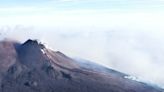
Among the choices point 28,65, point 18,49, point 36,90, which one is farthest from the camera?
point 18,49

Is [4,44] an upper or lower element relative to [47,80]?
upper

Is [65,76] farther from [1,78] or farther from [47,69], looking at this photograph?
[1,78]

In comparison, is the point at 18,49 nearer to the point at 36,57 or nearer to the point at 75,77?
the point at 36,57

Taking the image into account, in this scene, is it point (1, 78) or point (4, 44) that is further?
point (4, 44)

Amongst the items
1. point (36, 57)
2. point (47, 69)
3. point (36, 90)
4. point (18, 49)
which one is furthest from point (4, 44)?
point (36, 90)

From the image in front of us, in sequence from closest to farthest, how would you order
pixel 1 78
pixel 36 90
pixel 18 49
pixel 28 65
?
pixel 36 90 < pixel 1 78 < pixel 28 65 < pixel 18 49

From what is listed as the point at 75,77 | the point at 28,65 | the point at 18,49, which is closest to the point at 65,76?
the point at 75,77
